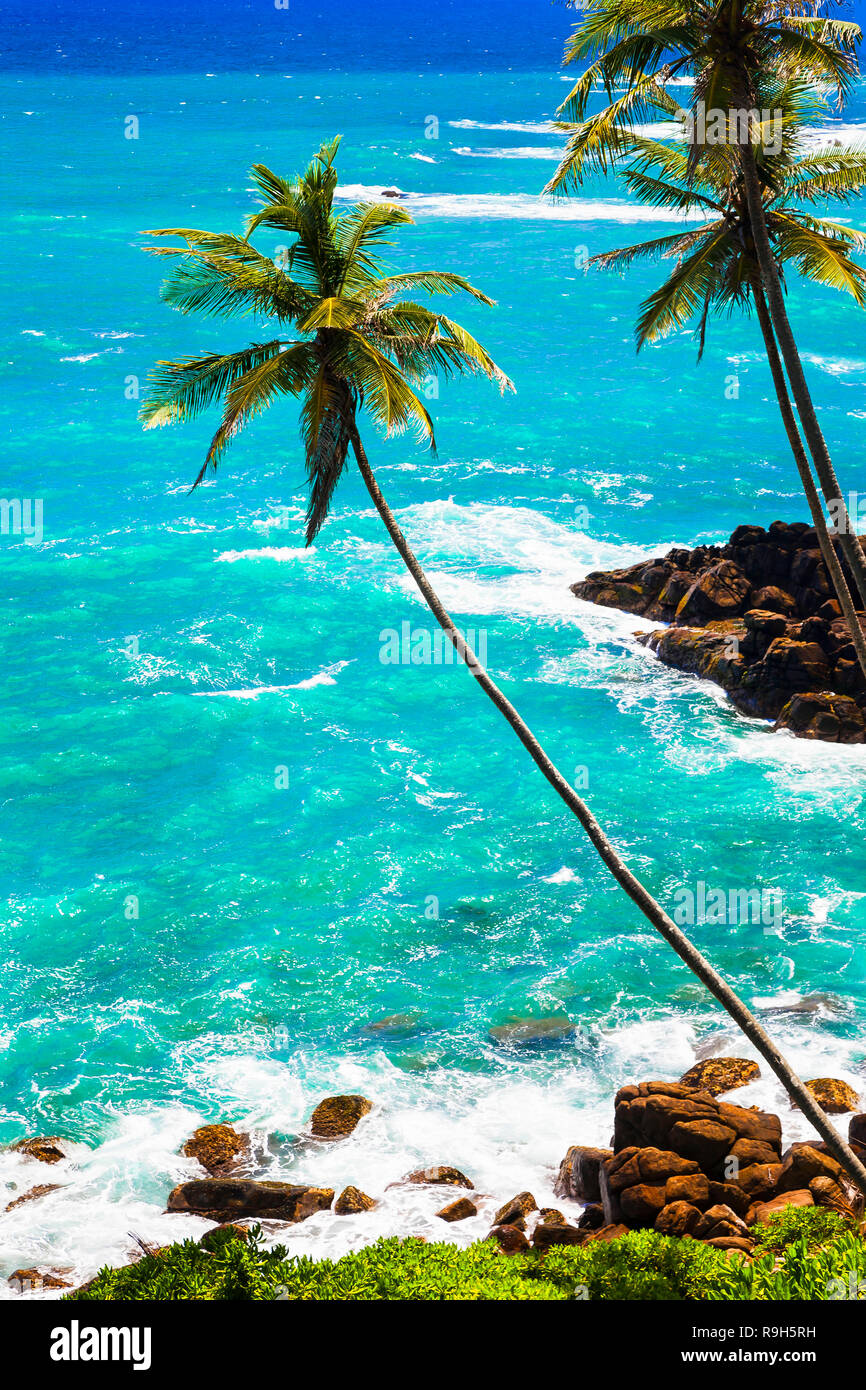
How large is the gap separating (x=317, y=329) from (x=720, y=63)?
7021 millimetres

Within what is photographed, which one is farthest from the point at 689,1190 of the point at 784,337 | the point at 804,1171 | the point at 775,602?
the point at 775,602

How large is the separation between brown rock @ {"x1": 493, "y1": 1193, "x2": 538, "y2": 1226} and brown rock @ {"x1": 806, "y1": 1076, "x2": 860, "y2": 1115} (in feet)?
20.5

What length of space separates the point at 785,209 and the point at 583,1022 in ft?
58.3

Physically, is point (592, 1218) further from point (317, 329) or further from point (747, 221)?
point (747, 221)

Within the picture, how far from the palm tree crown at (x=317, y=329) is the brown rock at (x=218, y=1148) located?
1307cm

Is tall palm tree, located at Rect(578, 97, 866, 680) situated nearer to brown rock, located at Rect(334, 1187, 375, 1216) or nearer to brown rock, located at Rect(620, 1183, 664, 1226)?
brown rock, located at Rect(620, 1183, 664, 1226)

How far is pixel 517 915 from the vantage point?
107 ft

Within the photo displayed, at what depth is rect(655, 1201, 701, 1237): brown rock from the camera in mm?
20484

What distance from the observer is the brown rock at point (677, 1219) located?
67.2 ft

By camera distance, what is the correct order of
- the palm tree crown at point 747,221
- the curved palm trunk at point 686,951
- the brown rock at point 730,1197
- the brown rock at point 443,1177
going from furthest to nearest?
the brown rock at point 443,1177, the brown rock at point 730,1197, the palm tree crown at point 747,221, the curved palm trunk at point 686,951

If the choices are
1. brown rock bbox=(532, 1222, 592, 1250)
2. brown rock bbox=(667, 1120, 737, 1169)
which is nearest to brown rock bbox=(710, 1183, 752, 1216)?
brown rock bbox=(667, 1120, 737, 1169)

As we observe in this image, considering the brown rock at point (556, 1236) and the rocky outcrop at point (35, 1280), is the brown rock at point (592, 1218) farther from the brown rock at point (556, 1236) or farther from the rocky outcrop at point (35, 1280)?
the rocky outcrop at point (35, 1280)

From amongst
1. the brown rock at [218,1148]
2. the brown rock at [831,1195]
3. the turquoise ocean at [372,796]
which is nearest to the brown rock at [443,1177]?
the turquoise ocean at [372,796]
